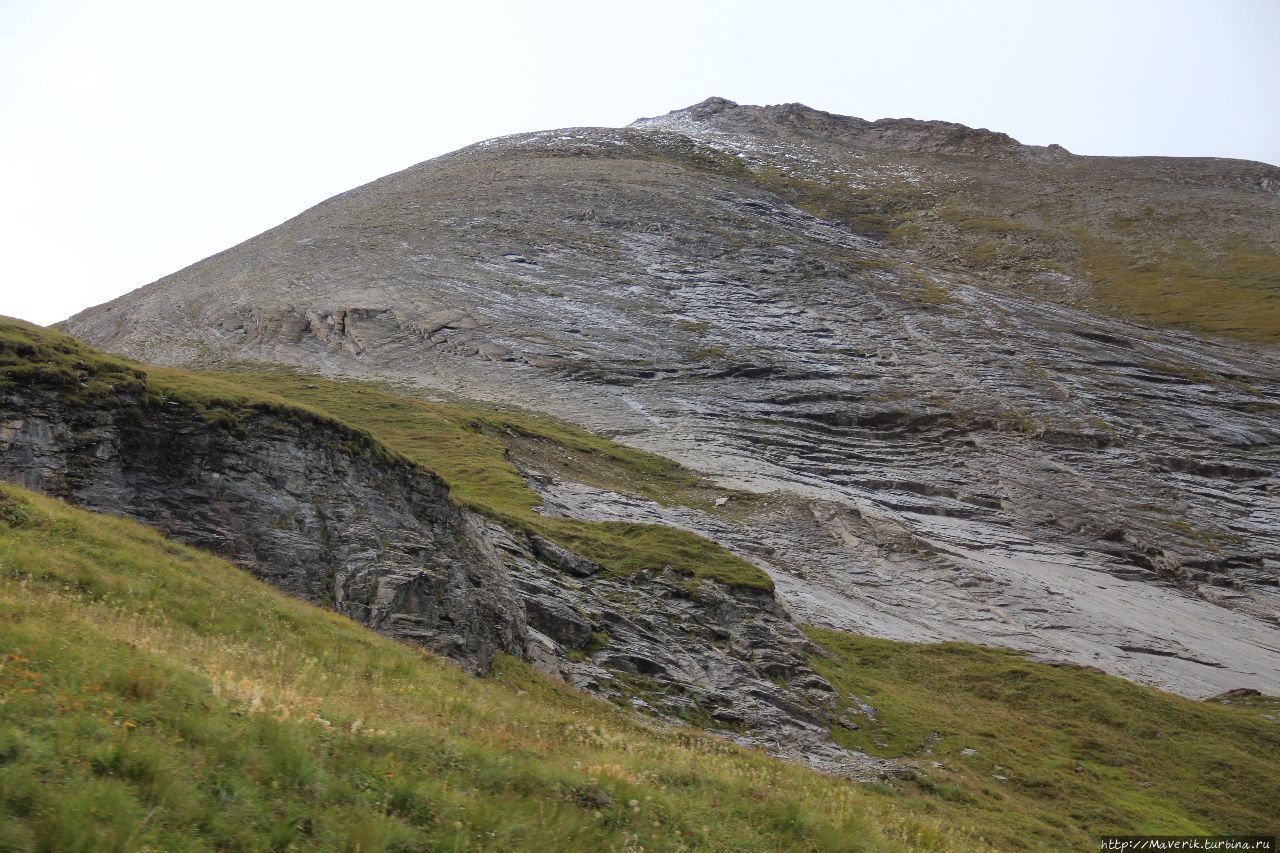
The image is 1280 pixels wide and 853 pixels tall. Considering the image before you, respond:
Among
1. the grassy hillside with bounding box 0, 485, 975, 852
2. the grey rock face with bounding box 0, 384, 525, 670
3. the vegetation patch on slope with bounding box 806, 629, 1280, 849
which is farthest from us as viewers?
the vegetation patch on slope with bounding box 806, 629, 1280, 849

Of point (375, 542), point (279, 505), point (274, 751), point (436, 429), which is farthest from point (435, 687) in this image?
point (436, 429)

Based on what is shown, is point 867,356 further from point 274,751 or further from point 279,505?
point 274,751

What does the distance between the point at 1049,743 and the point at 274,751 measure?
33.3 meters

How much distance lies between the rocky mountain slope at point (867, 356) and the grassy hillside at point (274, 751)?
94.4 ft

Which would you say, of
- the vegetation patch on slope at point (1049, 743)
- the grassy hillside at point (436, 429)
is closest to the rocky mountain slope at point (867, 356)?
the grassy hillside at point (436, 429)

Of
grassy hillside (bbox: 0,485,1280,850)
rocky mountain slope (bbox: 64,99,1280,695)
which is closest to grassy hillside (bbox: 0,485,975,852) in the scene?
grassy hillside (bbox: 0,485,1280,850)

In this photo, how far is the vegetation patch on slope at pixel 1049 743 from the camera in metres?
26.3

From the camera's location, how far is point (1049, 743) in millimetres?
33781

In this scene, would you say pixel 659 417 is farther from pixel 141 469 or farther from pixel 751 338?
pixel 141 469

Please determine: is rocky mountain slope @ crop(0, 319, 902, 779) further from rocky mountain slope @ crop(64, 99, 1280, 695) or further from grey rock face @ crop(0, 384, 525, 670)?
rocky mountain slope @ crop(64, 99, 1280, 695)

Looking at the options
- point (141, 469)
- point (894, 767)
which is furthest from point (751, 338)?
point (141, 469)

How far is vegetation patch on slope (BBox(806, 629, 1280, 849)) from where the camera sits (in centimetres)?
2633

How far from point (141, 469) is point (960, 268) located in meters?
129

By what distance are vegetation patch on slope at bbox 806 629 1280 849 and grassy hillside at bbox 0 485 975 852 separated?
41.6ft
